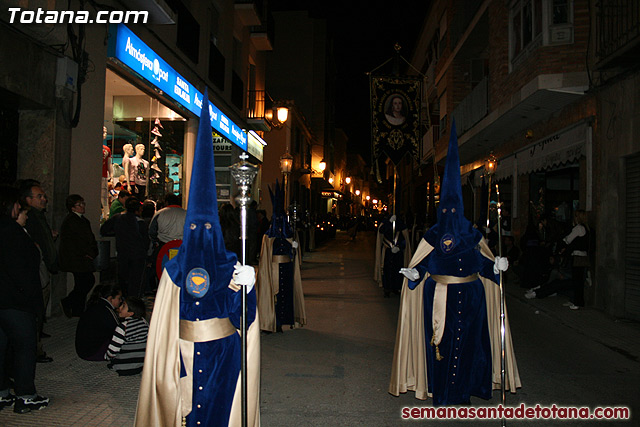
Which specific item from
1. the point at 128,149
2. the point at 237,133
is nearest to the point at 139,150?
the point at 128,149

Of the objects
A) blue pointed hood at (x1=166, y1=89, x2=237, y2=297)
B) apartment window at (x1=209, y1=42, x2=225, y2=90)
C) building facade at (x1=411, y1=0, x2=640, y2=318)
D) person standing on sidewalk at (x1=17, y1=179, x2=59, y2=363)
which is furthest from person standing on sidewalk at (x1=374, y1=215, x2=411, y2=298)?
blue pointed hood at (x1=166, y1=89, x2=237, y2=297)

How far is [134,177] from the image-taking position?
11.3 m

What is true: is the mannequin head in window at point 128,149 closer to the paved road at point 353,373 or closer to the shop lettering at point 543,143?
the paved road at point 353,373

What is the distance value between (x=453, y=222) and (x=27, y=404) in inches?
165

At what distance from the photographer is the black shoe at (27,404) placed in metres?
4.24

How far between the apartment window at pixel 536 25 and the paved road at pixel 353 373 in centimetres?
605

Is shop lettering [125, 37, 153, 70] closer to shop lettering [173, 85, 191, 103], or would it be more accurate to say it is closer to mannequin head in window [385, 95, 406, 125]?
shop lettering [173, 85, 191, 103]

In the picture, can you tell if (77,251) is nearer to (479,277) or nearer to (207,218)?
(207,218)

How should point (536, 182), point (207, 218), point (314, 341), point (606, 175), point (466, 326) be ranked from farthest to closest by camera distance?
point (536, 182) < point (606, 175) < point (314, 341) < point (466, 326) < point (207, 218)

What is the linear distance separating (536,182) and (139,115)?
11248 mm

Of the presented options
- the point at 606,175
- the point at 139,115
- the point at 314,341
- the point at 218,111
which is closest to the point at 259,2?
the point at 218,111

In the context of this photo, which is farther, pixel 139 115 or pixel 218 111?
pixel 218 111

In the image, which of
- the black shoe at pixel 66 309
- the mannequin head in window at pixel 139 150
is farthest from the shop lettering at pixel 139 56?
the black shoe at pixel 66 309

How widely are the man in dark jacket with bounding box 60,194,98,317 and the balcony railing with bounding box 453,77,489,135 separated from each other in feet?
40.5
